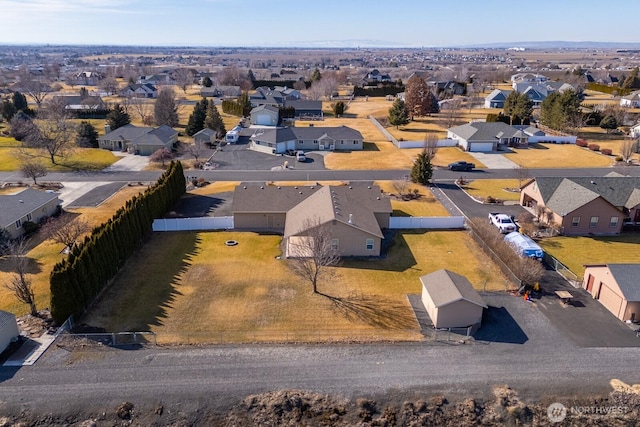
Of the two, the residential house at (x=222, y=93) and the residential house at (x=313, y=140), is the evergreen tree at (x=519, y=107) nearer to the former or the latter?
the residential house at (x=313, y=140)

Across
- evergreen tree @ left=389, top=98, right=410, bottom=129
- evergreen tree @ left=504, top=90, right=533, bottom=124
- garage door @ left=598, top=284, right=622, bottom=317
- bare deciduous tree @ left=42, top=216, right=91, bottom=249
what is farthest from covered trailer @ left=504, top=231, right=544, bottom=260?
evergreen tree @ left=504, top=90, right=533, bottom=124

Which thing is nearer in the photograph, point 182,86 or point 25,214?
point 25,214

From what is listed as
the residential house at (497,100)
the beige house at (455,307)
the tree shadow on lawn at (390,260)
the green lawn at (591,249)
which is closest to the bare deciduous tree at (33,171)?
the tree shadow on lawn at (390,260)

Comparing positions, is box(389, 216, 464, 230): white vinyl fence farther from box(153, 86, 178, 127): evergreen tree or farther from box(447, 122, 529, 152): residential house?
box(153, 86, 178, 127): evergreen tree

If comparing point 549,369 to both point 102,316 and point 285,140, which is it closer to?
point 102,316

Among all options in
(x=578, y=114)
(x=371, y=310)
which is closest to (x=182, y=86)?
(x=578, y=114)
